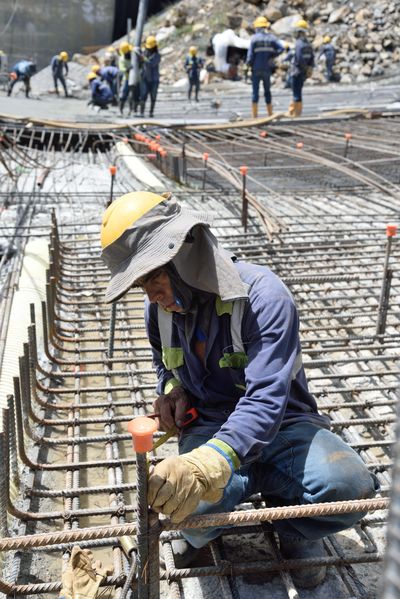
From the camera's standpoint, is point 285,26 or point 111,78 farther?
point 285,26

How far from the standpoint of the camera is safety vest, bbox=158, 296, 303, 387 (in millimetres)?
1910

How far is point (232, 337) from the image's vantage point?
1.94 metres

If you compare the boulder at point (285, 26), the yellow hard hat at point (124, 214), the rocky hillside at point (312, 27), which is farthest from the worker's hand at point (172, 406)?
the boulder at point (285, 26)

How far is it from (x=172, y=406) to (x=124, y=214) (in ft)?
2.33

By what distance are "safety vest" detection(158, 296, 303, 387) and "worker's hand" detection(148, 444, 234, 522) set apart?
1.14 ft

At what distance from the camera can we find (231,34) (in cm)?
2161

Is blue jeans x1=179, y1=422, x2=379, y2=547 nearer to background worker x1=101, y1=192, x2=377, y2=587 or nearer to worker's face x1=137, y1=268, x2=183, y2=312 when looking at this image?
background worker x1=101, y1=192, x2=377, y2=587

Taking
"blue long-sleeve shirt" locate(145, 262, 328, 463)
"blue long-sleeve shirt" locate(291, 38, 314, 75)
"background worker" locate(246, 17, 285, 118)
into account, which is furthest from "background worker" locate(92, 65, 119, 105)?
"blue long-sleeve shirt" locate(145, 262, 328, 463)

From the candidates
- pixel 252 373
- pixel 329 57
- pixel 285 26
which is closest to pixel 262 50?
pixel 329 57

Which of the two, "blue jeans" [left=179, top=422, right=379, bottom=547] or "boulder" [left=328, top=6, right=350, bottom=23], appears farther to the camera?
"boulder" [left=328, top=6, right=350, bottom=23]

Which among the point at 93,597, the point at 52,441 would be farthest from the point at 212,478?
the point at 52,441

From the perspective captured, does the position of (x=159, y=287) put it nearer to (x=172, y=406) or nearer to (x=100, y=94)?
(x=172, y=406)

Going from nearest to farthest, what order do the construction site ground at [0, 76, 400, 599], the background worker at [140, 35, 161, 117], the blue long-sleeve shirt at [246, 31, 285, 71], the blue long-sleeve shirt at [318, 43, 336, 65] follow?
the construction site ground at [0, 76, 400, 599]
the blue long-sleeve shirt at [246, 31, 285, 71]
the background worker at [140, 35, 161, 117]
the blue long-sleeve shirt at [318, 43, 336, 65]

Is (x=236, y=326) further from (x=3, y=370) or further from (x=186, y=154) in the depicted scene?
(x=186, y=154)
